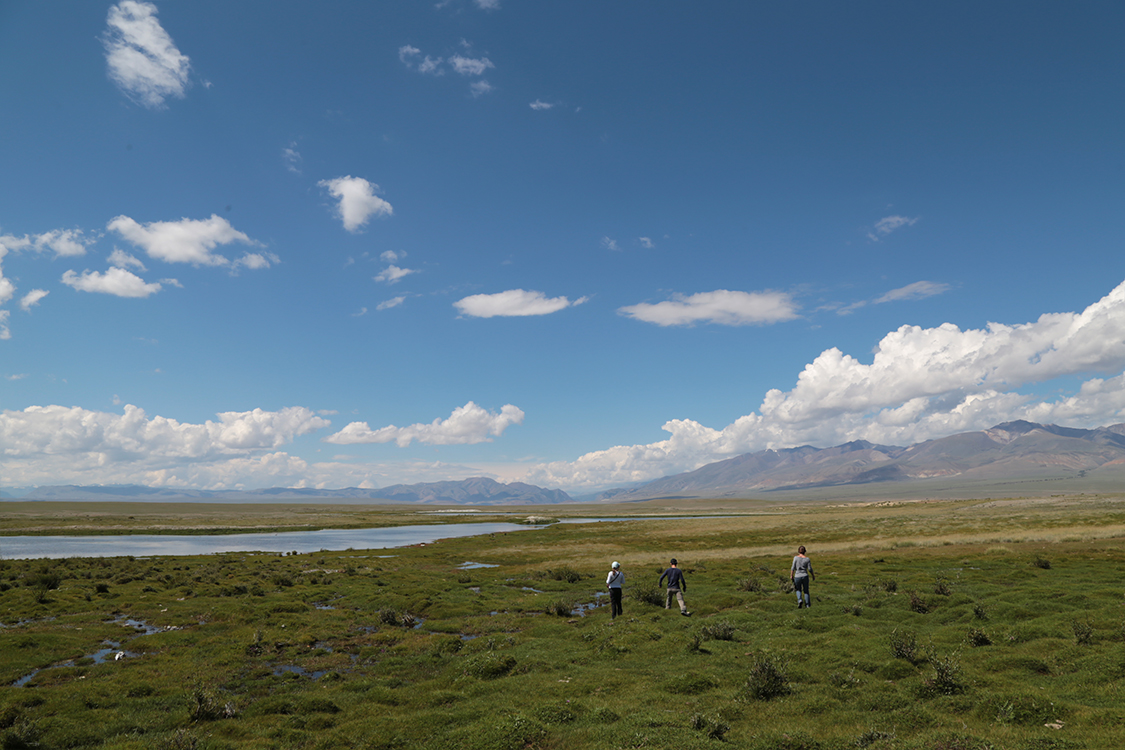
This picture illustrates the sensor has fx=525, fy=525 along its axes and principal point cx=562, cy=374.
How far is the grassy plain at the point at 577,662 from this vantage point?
1462cm

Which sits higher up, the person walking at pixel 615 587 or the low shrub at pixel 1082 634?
the low shrub at pixel 1082 634

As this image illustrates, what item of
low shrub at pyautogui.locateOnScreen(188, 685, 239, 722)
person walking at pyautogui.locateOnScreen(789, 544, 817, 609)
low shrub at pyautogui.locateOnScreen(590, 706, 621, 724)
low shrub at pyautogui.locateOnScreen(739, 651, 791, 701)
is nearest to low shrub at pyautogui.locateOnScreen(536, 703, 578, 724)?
low shrub at pyautogui.locateOnScreen(590, 706, 621, 724)

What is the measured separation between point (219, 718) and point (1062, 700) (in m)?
25.4

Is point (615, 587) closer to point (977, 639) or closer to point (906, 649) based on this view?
point (906, 649)

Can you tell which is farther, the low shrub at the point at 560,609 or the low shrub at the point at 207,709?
the low shrub at the point at 560,609

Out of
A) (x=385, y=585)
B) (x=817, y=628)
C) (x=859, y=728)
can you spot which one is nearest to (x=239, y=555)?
(x=385, y=585)

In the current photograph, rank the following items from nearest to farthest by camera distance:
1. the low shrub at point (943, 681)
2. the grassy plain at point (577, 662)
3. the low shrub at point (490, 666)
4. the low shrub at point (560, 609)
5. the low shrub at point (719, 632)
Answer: the grassy plain at point (577, 662)
the low shrub at point (943, 681)
the low shrub at point (490, 666)
the low shrub at point (719, 632)
the low shrub at point (560, 609)

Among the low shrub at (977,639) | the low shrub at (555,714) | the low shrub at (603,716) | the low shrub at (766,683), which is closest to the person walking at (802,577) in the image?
the low shrub at (977,639)

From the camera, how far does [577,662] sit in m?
22.5

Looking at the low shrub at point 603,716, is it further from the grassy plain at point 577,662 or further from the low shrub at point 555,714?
the low shrub at point 555,714

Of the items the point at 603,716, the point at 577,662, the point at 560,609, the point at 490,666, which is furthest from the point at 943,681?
the point at 560,609

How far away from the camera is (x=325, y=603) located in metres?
37.4

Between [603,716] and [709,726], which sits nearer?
[709,726]

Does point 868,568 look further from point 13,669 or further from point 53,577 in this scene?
point 53,577
